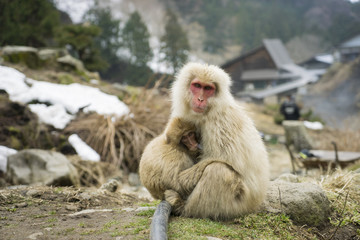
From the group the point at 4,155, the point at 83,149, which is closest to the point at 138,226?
the point at 4,155

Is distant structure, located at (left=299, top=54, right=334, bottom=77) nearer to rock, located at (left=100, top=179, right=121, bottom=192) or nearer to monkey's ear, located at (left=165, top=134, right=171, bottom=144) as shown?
rock, located at (left=100, top=179, right=121, bottom=192)

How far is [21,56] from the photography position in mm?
8742

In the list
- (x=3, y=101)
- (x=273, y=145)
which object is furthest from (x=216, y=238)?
(x=273, y=145)

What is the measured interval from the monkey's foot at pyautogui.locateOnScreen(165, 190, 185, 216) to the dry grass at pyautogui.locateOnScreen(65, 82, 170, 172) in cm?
380

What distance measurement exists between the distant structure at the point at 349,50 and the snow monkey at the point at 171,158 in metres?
14.6

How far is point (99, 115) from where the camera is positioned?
7.12 m

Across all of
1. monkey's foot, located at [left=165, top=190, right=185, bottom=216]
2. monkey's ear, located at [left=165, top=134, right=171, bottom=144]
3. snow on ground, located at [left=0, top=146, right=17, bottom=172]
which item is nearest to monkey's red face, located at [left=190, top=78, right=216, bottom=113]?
monkey's ear, located at [left=165, top=134, right=171, bottom=144]

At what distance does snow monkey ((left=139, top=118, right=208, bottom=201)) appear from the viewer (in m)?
2.74

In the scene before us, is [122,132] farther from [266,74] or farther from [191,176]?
[266,74]

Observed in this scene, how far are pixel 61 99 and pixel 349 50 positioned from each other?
14.6 metres

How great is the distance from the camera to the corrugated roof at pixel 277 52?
19.9m

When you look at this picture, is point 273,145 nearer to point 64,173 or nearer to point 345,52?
point 345,52

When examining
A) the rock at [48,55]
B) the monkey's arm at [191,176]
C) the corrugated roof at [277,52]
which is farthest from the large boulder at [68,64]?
the corrugated roof at [277,52]

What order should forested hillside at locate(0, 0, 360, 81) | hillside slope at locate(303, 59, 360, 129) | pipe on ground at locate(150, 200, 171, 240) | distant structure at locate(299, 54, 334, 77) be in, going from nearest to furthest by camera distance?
pipe on ground at locate(150, 200, 171, 240) → forested hillside at locate(0, 0, 360, 81) → hillside slope at locate(303, 59, 360, 129) → distant structure at locate(299, 54, 334, 77)
